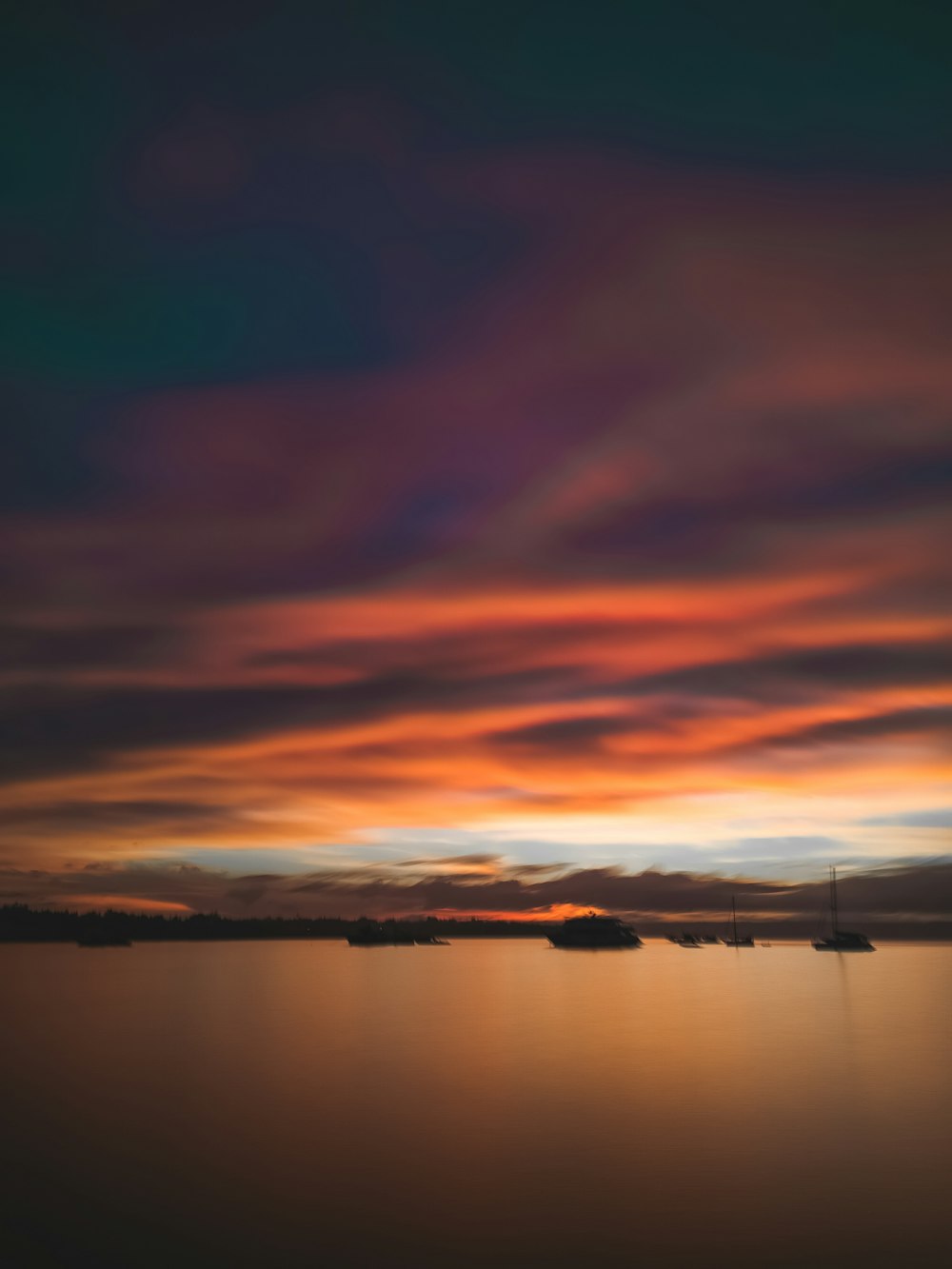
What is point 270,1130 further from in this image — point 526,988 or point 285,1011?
point 526,988

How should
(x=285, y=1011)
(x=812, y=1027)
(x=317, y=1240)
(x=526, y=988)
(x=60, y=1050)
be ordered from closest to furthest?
1. (x=317, y=1240)
2. (x=60, y=1050)
3. (x=812, y=1027)
4. (x=285, y=1011)
5. (x=526, y=988)

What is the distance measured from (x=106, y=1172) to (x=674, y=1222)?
18.5 meters

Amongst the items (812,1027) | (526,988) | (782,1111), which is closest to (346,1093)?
(782,1111)

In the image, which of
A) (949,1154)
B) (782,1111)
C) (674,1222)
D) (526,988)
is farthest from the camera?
(526,988)

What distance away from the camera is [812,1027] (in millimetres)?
93688

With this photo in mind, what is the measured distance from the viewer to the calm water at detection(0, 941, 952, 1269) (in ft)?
99.1

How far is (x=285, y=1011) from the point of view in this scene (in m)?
107

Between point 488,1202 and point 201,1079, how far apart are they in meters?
29.2

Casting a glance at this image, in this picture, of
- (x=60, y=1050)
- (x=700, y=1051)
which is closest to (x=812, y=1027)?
(x=700, y=1051)

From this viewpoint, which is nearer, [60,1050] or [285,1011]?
[60,1050]

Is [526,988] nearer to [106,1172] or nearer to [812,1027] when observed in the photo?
[812,1027]

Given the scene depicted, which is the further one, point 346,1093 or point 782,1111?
point 346,1093

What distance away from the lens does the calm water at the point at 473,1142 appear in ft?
99.1

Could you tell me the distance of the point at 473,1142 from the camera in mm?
44125
